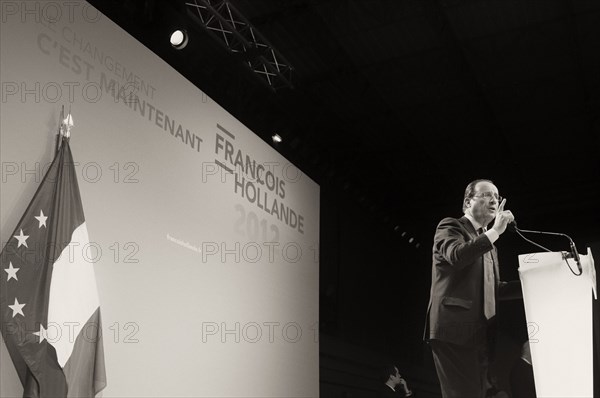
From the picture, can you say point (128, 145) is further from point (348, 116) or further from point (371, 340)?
point (371, 340)

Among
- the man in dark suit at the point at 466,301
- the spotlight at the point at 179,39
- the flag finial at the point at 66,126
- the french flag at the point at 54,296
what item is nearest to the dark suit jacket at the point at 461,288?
the man in dark suit at the point at 466,301

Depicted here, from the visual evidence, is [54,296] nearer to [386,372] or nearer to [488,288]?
[488,288]

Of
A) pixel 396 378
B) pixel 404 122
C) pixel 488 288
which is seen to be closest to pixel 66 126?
pixel 488 288

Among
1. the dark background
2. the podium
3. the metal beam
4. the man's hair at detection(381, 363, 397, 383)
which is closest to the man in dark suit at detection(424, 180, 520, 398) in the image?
the dark background

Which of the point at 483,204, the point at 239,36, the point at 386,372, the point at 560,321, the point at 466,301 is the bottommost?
the point at 386,372

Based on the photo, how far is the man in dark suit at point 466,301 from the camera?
194 inches

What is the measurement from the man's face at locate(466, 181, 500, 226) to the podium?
1.04m

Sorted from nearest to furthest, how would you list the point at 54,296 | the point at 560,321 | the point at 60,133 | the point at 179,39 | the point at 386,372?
the point at 54,296, the point at 60,133, the point at 560,321, the point at 179,39, the point at 386,372

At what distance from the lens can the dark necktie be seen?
5.06 meters

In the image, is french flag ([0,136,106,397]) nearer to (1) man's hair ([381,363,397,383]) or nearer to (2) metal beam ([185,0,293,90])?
(2) metal beam ([185,0,293,90])

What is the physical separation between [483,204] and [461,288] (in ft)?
2.45

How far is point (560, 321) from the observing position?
3.99m

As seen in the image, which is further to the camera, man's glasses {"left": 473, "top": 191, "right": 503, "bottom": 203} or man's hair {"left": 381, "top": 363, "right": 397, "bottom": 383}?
man's hair {"left": 381, "top": 363, "right": 397, "bottom": 383}

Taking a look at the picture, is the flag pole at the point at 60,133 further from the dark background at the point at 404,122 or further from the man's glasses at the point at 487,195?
the man's glasses at the point at 487,195
